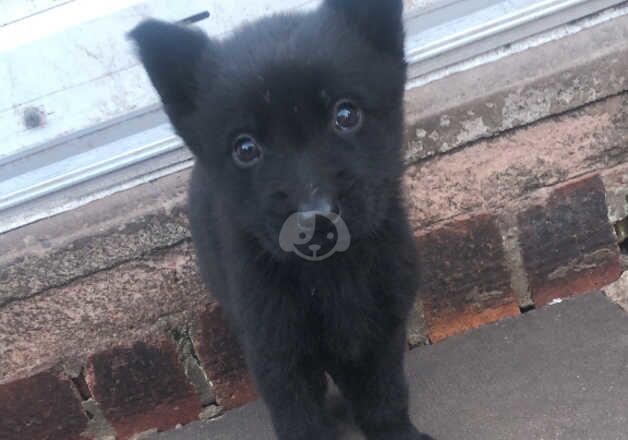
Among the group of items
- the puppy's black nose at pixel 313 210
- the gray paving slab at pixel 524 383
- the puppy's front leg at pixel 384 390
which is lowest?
the gray paving slab at pixel 524 383

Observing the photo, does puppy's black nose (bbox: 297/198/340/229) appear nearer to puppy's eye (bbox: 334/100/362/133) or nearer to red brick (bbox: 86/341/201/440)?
puppy's eye (bbox: 334/100/362/133)

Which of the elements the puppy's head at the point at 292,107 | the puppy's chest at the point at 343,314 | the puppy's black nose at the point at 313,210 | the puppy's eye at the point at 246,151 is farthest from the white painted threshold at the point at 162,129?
the puppy's black nose at the point at 313,210

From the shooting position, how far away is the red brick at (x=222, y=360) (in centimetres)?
260

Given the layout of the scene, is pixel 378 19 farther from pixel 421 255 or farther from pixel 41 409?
pixel 41 409

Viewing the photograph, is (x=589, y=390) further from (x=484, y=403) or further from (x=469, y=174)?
(x=469, y=174)

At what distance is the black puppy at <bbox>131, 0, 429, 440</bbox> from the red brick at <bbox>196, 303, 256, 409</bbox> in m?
0.42

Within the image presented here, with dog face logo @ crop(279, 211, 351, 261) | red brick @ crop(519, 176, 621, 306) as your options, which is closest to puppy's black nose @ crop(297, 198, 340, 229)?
dog face logo @ crop(279, 211, 351, 261)

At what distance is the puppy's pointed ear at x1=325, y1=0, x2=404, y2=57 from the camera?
189 cm

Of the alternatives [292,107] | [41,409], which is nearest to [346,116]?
[292,107]

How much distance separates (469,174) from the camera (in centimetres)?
255

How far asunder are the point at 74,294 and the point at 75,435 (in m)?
0.53

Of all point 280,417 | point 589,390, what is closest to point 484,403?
point 589,390

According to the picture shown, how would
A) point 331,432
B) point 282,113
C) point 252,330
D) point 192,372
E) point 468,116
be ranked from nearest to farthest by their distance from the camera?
point 282,113 < point 252,330 < point 331,432 < point 468,116 < point 192,372

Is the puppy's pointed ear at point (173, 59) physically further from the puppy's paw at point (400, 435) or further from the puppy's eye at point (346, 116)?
the puppy's paw at point (400, 435)
